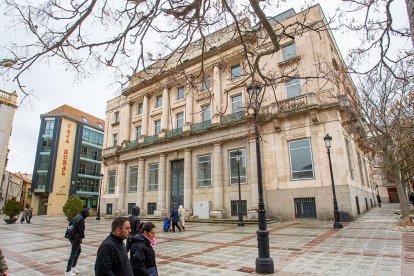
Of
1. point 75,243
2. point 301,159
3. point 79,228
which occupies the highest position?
point 301,159

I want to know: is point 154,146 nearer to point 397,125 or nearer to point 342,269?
point 397,125

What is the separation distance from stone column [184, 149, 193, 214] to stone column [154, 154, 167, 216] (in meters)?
2.90

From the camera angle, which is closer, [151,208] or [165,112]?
[151,208]

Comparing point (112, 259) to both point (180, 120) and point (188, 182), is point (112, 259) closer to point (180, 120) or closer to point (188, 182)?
point (188, 182)

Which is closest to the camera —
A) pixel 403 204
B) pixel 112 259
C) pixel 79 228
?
pixel 112 259

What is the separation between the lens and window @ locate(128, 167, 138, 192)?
97.7 feet

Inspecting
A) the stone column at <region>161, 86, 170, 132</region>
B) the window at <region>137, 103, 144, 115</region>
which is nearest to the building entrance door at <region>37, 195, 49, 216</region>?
the window at <region>137, 103, 144, 115</region>

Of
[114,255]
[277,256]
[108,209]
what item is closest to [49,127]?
[108,209]

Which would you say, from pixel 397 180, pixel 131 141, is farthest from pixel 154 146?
pixel 397 180

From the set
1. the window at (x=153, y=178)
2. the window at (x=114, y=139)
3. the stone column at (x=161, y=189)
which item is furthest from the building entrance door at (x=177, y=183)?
the window at (x=114, y=139)

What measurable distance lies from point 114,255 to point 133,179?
28.6 meters

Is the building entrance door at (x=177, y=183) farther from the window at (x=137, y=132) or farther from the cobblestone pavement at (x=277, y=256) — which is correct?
the cobblestone pavement at (x=277, y=256)

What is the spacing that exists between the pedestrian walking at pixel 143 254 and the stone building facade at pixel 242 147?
940 cm

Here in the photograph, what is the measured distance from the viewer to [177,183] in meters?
25.9
